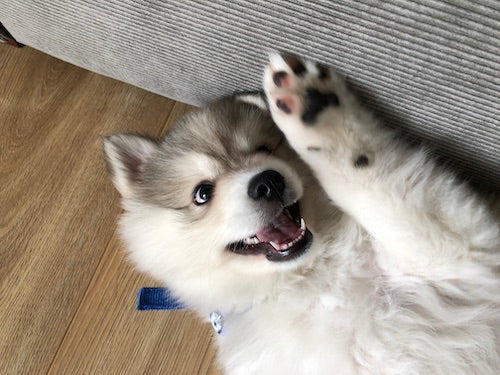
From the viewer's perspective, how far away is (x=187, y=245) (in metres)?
1.60

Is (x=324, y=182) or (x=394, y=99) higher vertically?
(x=394, y=99)

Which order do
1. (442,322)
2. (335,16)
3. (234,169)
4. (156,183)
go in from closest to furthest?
(335,16), (442,322), (234,169), (156,183)

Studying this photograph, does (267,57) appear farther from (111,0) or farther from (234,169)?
(111,0)

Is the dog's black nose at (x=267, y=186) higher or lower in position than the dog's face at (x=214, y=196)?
higher

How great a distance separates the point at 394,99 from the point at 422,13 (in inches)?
12.7

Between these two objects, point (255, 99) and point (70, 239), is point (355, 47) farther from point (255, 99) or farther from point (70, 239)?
point (70, 239)

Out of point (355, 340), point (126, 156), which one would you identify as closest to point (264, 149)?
point (126, 156)

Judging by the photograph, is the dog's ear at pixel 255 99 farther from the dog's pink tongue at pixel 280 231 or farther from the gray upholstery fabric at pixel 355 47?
the dog's pink tongue at pixel 280 231

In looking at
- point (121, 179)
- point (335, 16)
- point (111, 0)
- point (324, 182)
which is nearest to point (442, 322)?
point (324, 182)

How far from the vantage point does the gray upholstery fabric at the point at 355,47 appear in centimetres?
118

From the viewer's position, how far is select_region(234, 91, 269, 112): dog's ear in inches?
65.4

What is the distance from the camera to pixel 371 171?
1376 millimetres

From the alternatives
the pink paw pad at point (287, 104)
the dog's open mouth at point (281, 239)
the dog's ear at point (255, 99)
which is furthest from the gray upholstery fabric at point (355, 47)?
the dog's open mouth at point (281, 239)

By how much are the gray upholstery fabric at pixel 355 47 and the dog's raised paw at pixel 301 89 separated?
0.05 m
